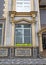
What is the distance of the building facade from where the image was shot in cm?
1162

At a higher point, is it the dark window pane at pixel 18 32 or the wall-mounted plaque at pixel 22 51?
the dark window pane at pixel 18 32

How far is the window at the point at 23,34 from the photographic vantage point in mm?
12094

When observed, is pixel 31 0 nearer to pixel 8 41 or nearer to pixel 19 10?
pixel 19 10

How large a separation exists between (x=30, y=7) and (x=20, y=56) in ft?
14.5

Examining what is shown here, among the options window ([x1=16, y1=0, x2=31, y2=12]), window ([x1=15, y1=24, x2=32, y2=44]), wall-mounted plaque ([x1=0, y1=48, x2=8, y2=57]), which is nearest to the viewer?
wall-mounted plaque ([x1=0, y1=48, x2=8, y2=57])

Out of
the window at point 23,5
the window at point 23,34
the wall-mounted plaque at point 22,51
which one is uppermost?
the window at point 23,5

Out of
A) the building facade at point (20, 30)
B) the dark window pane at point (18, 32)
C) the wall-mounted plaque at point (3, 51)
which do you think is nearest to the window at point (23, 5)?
the building facade at point (20, 30)

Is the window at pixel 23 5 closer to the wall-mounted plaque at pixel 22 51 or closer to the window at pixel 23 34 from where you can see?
the window at pixel 23 34

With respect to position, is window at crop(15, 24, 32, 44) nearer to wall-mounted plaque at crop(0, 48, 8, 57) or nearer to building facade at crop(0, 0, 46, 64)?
building facade at crop(0, 0, 46, 64)

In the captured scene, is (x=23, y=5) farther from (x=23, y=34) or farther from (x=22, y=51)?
(x=22, y=51)

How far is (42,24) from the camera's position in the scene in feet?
52.1

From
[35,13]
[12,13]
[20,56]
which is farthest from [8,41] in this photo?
[35,13]

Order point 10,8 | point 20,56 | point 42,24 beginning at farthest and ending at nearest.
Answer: point 42,24 → point 10,8 → point 20,56

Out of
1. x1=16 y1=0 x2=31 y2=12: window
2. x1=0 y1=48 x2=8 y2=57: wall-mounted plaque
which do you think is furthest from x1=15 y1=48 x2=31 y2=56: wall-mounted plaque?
x1=16 y1=0 x2=31 y2=12: window
